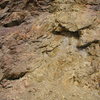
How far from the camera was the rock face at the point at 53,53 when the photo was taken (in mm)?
6254

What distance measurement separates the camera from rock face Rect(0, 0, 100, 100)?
246 inches

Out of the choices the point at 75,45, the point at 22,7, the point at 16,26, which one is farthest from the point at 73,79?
the point at 22,7

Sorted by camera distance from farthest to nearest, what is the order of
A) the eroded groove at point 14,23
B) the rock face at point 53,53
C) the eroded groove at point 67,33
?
the eroded groove at point 14,23 → the eroded groove at point 67,33 → the rock face at point 53,53

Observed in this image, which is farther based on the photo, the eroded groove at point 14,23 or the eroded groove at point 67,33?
the eroded groove at point 14,23

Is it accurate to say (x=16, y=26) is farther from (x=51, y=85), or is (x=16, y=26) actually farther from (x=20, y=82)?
(x=51, y=85)

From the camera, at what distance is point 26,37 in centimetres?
798

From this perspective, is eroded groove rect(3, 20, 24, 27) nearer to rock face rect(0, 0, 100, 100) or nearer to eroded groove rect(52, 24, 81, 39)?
rock face rect(0, 0, 100, 100)

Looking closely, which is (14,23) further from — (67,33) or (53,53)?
(53,53)

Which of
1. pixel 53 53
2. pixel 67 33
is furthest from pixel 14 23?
pixel 53 53

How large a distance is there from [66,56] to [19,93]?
210cm

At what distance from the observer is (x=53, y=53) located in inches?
286

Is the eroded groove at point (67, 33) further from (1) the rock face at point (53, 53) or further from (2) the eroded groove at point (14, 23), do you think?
(2) the eroded groove at point (14, 23)

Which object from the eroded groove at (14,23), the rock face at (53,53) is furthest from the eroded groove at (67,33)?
the eroded groove at (14,23)

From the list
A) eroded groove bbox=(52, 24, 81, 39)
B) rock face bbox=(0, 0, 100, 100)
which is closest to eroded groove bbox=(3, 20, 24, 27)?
rock face bbox=(0, 0, 100, 100)
